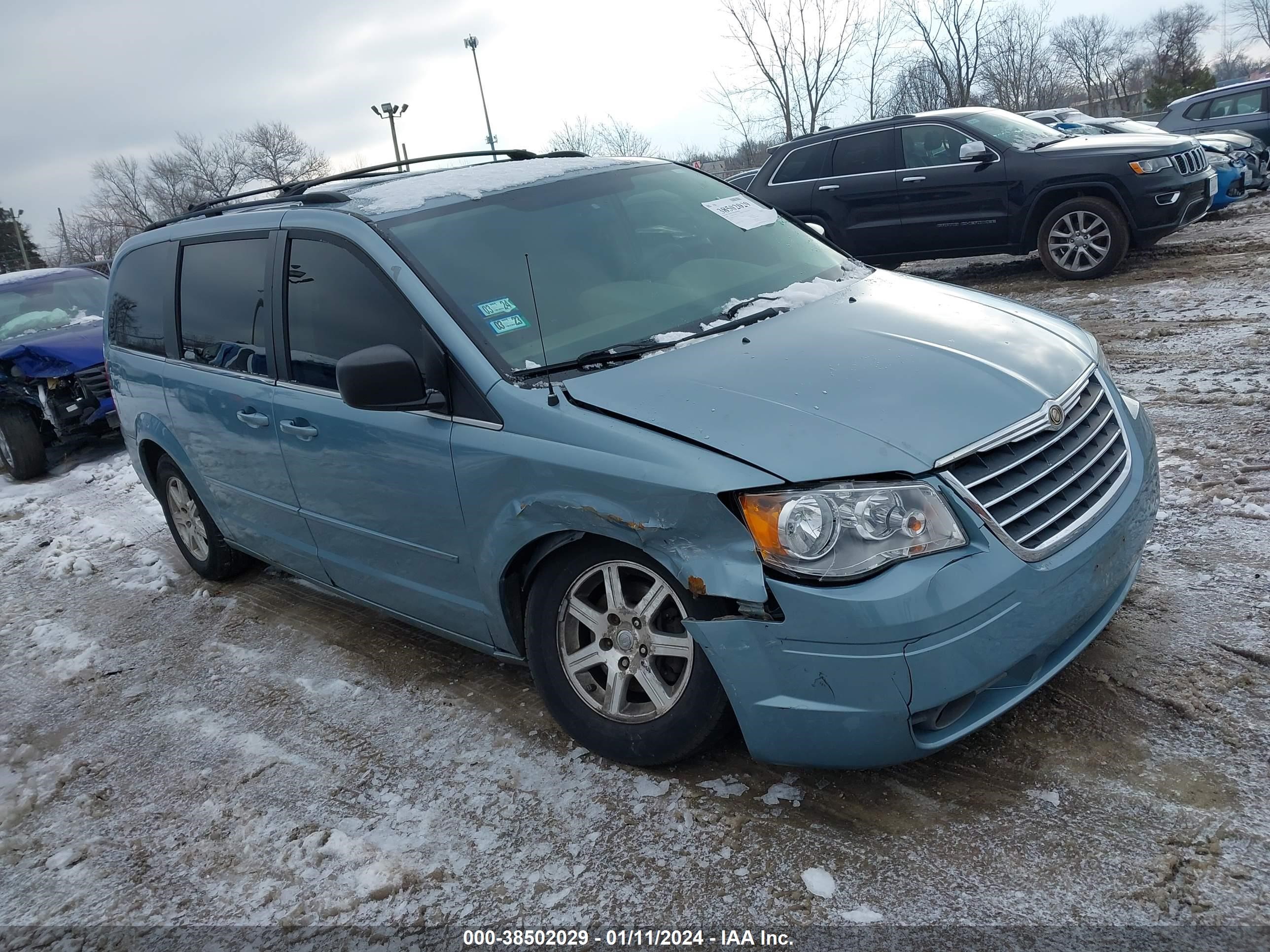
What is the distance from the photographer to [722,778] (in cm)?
292

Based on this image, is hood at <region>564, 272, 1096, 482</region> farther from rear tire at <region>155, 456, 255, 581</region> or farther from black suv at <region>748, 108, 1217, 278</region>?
black suv at <region>748, 108, 1217, 278</region>

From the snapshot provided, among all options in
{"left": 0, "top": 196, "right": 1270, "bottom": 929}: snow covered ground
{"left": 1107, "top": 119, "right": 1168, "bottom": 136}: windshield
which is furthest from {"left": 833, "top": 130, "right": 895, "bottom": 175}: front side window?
{"left": 1107, "top": 119, "right": 1168, "bottom": 136}: windshield

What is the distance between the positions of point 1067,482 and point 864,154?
8.36m

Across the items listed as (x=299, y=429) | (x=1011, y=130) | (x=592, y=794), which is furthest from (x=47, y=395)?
(x=1011, y=130)

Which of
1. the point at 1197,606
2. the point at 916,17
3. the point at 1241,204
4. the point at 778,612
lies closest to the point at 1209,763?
the point at 1197,606

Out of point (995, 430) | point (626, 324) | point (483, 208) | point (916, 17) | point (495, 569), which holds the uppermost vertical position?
point (916, 17)

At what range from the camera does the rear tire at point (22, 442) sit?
898cm

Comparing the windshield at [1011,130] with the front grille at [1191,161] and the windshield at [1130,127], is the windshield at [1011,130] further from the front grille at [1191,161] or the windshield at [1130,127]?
the windshield at [1130,127]

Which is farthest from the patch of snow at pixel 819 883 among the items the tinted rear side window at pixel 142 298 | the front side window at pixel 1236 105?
the front side window at pixel 1236 105

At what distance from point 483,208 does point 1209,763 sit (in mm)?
2943

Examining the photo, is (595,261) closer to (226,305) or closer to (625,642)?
(625,642)

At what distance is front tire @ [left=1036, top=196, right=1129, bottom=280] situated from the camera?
902 cm

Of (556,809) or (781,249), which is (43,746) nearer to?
(556,809)

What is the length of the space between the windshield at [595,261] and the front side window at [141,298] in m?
2.09
